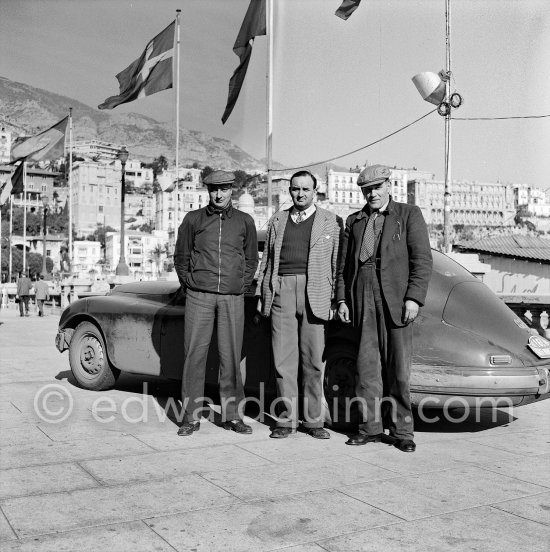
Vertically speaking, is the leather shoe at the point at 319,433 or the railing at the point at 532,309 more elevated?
the railing at the point at 532,309

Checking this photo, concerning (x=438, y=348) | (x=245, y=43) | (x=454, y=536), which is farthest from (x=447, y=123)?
(x=454, y=536)

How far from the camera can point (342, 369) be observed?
581 cm

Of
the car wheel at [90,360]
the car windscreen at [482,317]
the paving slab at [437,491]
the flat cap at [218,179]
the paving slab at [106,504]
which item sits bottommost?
the paving slab at [437,491]

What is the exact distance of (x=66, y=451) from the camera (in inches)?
197

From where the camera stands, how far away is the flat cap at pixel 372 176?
5.43 metres

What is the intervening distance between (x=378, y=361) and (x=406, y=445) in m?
0.64

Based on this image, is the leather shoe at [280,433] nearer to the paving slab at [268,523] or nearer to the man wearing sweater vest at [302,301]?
the man wearing sweater vest at [302,301]

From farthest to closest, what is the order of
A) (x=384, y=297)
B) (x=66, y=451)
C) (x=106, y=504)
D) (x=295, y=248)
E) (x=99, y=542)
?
(x=295, y=248) < (x=384, y=297) < (x=66, y=451) < (x=106, y=504) < (x=99, y=542)

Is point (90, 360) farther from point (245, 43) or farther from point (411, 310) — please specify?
point (245, 43)

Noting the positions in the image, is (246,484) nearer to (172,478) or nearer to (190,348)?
(172,478)

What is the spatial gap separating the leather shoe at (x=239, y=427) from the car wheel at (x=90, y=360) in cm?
207

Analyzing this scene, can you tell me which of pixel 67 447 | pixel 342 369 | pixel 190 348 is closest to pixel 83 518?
pixel 67 447

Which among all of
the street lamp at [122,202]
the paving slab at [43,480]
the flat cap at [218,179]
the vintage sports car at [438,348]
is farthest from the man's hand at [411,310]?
the street lamp at [122,202]

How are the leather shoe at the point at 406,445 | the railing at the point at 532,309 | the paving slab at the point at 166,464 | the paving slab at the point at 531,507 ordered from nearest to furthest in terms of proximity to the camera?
the paving slab at the point at 531,507
the paving slab at the point at 166,464
the leather shoe at the point at 406,445
the railing at the point at 532,309
